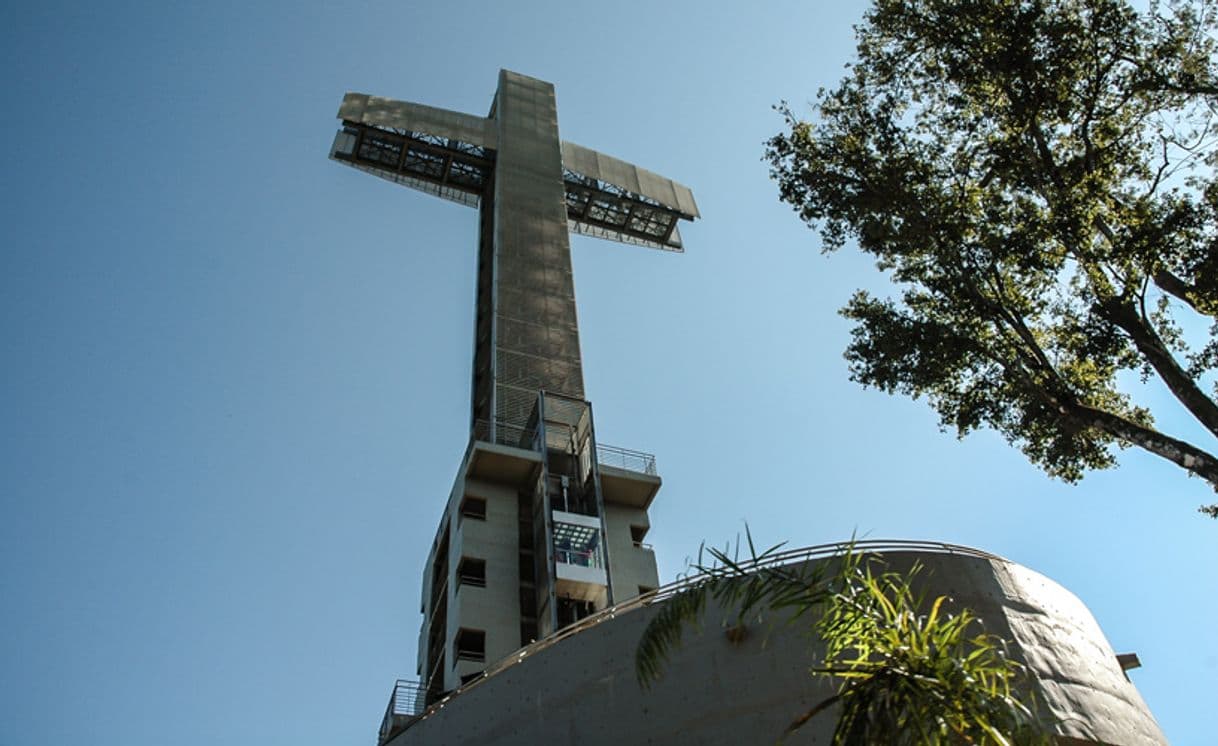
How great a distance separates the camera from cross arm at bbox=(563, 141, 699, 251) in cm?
4597

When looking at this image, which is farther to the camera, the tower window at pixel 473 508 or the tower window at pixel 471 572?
the tower window at pixel 473 508

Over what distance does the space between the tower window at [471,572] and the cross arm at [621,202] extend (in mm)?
23322

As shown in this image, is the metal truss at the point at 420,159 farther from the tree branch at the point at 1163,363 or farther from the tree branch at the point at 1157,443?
the tree branch at the point at 1157,443

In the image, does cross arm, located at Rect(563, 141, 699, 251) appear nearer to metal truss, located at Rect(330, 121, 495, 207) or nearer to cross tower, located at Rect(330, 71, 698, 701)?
cross tower, located at Rect(330, 71, 698, 701)

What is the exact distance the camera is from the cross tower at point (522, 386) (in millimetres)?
25422

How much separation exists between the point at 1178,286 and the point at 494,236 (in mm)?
27759

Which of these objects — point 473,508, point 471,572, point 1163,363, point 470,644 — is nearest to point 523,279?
point 473,508

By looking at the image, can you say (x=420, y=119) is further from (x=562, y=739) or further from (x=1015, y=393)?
(x=562, y=739)

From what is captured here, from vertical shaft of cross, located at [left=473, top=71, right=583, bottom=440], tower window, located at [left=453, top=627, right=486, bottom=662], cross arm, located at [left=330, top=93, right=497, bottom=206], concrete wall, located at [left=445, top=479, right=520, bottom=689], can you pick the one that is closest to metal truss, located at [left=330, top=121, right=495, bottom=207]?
Result: cross arm, located at [left=330, top=93, right=497, bottom=206]

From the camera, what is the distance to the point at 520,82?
48.6 m

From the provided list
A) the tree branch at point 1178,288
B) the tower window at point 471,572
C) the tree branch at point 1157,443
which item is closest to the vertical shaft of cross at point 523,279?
the tower window at point 471,572

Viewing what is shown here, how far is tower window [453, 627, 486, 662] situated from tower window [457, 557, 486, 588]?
1520 mm

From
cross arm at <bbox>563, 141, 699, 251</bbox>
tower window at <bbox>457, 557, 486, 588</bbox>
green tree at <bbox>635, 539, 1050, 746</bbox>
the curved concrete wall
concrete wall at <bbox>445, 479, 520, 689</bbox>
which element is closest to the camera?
green tree at <bbox>635, 539, 1050, 746</bbox>

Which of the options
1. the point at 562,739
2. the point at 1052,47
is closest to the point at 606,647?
the point at 562,739
